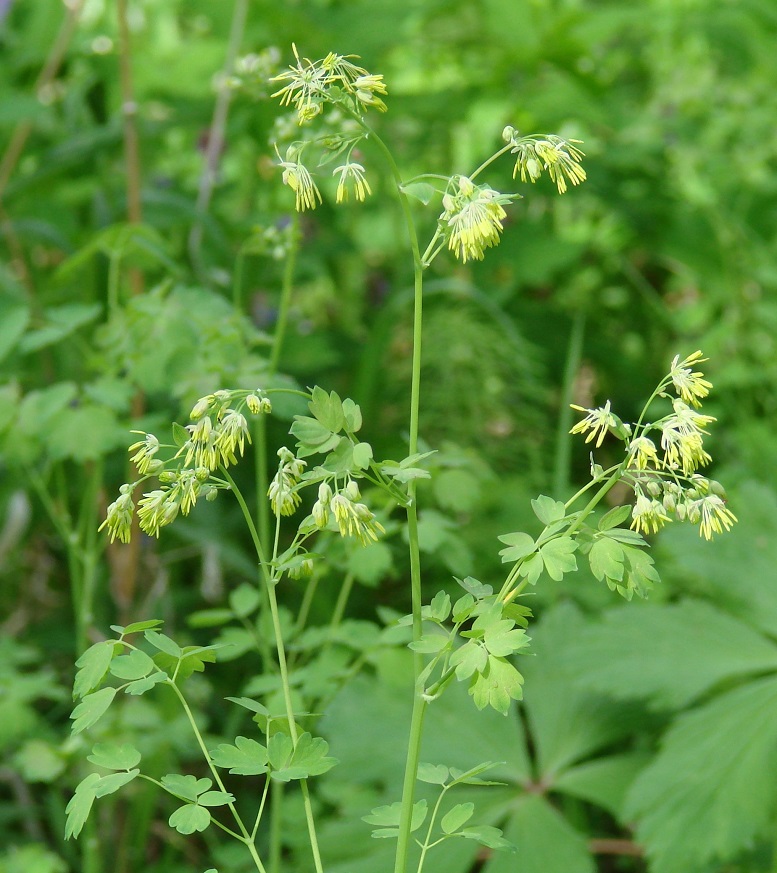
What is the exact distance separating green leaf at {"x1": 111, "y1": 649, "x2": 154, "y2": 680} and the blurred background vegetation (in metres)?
0.49

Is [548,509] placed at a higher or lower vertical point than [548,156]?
lower

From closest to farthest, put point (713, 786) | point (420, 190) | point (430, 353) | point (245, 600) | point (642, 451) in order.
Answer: point (642, 451)
point (420, 190)
point (245, 600)
point (713, 786)
point (430, 353)

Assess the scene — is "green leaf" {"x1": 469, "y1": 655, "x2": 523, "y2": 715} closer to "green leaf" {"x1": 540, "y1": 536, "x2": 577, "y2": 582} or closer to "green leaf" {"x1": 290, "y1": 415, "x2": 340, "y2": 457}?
"green leaf" {"x1": 540, "y1": 536, "x2": 577, "y2": 582}

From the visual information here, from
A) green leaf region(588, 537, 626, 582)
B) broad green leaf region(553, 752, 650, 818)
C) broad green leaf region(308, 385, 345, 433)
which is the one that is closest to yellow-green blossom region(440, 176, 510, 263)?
broad green leaf region(308, 385, 345, 433)

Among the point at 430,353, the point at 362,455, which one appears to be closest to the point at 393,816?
the point at 362,455

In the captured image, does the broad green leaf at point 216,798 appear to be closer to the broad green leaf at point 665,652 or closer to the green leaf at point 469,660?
the green leaf at point 469,660

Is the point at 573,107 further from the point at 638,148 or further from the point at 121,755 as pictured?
the point at 121,755

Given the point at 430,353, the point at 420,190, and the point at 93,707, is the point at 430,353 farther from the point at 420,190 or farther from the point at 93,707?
the point at 93,707

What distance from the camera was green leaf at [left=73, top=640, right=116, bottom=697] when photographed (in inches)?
36.4

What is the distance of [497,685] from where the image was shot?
2.84 ft

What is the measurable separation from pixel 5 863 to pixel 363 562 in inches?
31.5

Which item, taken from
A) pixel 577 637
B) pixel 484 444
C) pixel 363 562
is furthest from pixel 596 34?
pixel 363 562

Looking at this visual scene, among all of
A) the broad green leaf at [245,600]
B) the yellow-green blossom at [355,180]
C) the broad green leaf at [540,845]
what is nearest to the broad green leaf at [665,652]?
the broad green leaf at [540,845]

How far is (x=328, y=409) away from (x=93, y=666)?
0.32 m
